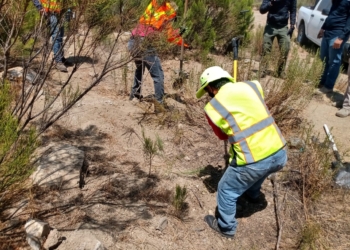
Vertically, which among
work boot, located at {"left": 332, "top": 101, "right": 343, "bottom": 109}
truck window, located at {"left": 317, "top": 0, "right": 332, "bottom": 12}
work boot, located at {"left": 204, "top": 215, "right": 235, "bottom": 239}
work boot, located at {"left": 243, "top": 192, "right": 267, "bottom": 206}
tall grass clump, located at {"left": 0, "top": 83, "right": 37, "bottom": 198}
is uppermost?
tall grass clump, located at {"left": 0, "top": 83, "right": 37, "bottom": 198}

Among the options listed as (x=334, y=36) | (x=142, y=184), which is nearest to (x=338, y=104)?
(x=334, y=36)

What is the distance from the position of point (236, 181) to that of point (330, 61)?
11.7 feet

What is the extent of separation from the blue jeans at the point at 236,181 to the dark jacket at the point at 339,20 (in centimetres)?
327

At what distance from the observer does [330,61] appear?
5609mm

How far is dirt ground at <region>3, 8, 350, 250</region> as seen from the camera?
287cm

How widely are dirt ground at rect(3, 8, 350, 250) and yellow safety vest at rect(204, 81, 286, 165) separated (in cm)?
76

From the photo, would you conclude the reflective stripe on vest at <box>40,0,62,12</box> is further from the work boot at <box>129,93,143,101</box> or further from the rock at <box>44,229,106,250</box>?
the work boot at <box>129,93,143,101</box>

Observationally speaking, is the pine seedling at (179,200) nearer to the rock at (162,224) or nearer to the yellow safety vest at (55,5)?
the rock at (162,224)

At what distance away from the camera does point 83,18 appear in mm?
2670

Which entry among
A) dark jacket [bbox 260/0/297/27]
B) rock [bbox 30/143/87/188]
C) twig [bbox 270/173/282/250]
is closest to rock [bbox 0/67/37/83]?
rock [bbox 30/143/87/188]

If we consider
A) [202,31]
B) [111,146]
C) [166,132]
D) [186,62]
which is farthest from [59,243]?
[202,31]

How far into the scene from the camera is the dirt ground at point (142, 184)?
287 cm

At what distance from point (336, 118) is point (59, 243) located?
3975 mm

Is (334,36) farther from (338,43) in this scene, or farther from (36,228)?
(36,228)
